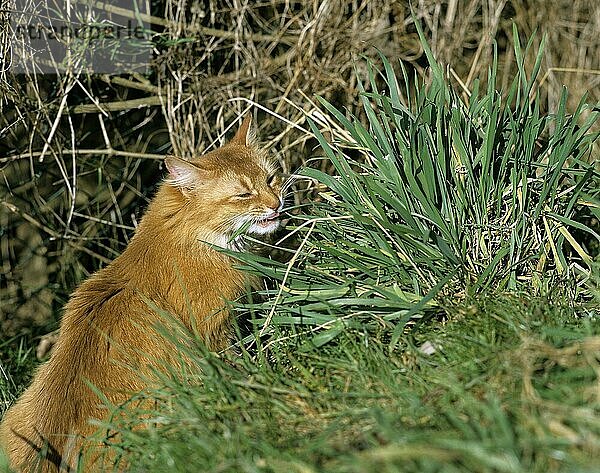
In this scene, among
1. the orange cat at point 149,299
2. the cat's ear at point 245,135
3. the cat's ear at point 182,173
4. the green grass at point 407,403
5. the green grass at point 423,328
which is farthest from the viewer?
the cat's ear at point 245,135

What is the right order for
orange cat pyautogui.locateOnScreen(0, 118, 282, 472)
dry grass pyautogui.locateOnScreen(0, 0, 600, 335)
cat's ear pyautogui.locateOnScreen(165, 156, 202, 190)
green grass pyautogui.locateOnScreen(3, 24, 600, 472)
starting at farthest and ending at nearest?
1. dry grass pyautogui.locateOnScreen(0, 0, 600, 335)
2. cat's ear pyautogui.locateOnScreen(165, 156, 202, 190)
3. orange cat pyautogui.locateOnScreen(0, 118, 282, 472)
4. green grass pyautogui.locateOnScreen(3, 24, 600, 472)

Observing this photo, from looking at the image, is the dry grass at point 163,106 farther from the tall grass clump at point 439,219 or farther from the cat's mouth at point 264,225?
the tall grass clump at point 439,219

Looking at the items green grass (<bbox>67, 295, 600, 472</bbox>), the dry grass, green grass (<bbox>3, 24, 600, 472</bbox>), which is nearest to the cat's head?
green grass (<bbox>3, 24, 600, 472</bbox>)

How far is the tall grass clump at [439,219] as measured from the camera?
2.12 metres

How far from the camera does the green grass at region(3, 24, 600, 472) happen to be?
4.50ft

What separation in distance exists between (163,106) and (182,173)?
3.62 feet

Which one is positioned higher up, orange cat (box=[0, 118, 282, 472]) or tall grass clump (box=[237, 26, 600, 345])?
tall grass clump (box=[237, 26, 600, 345])

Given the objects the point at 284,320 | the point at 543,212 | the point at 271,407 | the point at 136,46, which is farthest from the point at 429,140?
the point at 136,46

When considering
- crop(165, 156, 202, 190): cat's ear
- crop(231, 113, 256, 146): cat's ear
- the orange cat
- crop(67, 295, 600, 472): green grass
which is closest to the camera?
crop(67, 295, 600, 472): green grass

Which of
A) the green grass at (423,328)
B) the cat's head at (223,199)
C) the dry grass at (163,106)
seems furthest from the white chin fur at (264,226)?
the dry grass at (163,106)

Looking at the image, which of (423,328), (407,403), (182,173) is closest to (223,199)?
(182,173)

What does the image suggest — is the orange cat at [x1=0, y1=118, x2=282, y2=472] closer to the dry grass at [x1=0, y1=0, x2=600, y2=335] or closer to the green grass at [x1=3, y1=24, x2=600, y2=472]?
the green grass at [x1=3, y1=24, x2=600, y2=472]

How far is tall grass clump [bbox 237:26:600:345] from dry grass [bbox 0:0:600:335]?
1173 millimetres

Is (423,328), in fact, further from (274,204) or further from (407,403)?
(274,204)
